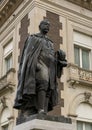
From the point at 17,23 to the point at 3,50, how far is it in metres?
1.94

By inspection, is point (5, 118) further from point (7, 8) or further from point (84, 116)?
point (7, 8)

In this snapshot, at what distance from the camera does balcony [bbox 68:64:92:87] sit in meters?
14.4

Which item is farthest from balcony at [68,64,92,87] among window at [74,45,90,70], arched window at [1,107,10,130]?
arched window at [1,107,10,130]

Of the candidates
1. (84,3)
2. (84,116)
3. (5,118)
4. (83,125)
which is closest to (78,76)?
(84,116)

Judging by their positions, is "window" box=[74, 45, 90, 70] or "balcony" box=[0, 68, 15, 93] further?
"window" box=[74, 45, 90, 70]

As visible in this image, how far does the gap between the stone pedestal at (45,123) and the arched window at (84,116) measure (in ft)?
29.1

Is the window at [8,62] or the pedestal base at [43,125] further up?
the window at [8,62]

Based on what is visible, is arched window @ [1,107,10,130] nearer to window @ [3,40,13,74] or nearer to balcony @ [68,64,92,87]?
window @ [3,40,13,74]

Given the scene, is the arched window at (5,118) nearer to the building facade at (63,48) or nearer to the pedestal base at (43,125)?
the building facade at (63,48)

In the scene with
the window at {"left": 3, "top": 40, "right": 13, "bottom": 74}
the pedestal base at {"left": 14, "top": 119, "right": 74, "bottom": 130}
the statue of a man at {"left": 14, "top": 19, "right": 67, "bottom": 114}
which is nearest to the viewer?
the pedestal base at {"left": 14, "top": 119, "right": 74, "bottom": 130}

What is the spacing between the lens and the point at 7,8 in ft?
57.9

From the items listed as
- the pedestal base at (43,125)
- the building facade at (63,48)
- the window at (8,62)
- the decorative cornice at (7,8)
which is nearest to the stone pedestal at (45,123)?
the pedestal base at (43,125)

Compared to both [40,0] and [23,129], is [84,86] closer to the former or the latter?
[40,0]

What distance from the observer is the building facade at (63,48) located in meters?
14.5
